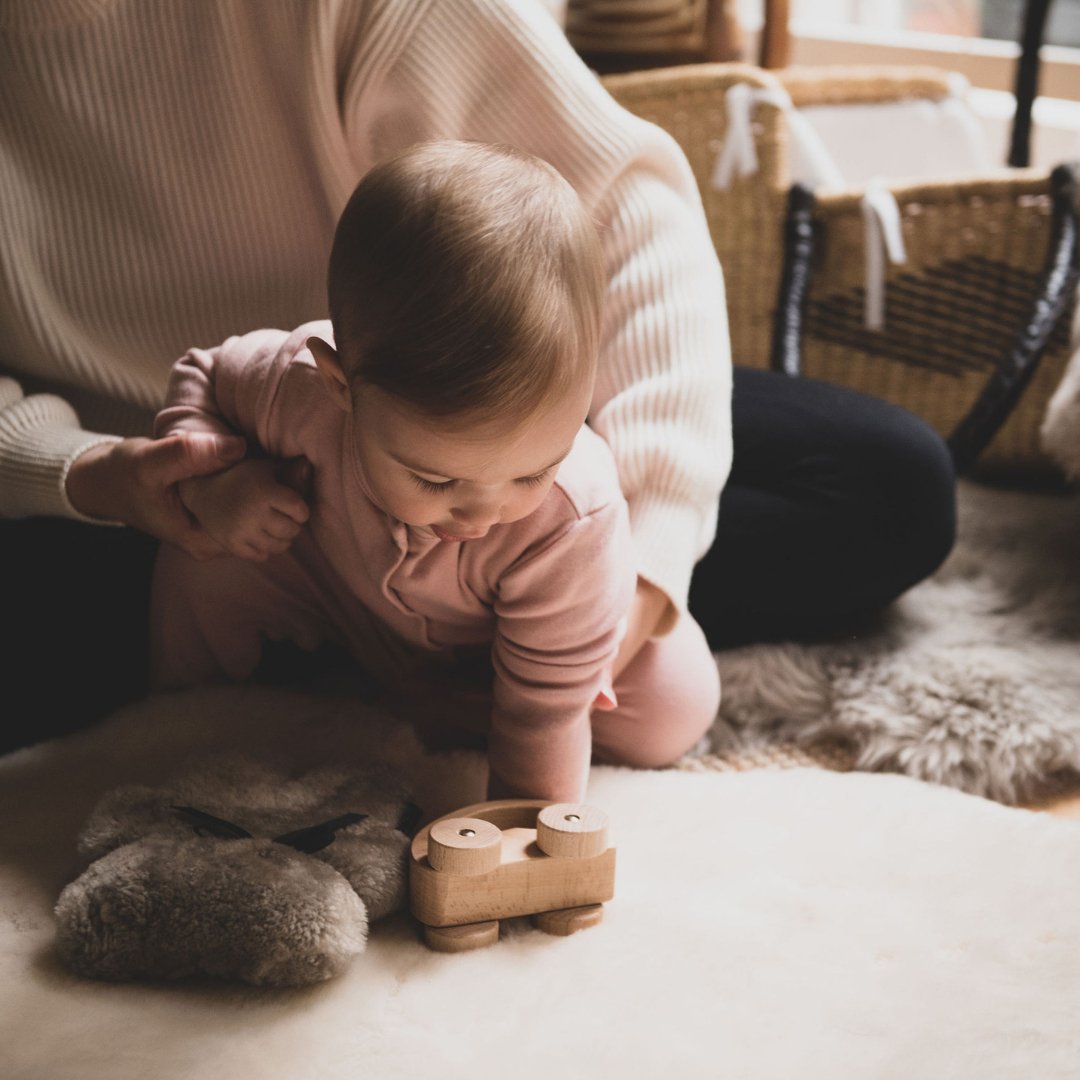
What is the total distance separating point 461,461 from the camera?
0.63m

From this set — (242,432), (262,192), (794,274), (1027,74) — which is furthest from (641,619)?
(1027,74)

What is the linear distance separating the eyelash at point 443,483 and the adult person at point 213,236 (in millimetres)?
219

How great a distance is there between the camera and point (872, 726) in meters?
1.02

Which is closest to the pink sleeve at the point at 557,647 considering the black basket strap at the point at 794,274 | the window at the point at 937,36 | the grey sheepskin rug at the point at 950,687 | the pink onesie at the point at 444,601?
the pink onesie at the point at 444,601

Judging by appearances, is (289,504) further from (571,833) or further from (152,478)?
(571,833)

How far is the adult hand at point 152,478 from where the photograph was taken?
79 cm

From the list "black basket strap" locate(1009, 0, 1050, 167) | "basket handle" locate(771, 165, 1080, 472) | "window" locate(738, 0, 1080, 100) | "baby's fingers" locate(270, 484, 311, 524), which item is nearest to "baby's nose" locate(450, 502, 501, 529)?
"baby's fingers" locate(270, 484, 311, 524)

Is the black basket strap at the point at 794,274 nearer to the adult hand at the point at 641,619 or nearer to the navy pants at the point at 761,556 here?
the navy pants at the point at 761,556

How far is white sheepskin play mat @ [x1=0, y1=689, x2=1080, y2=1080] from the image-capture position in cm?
66

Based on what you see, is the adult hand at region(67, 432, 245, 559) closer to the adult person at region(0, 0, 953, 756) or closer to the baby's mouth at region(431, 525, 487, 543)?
the adult person at region(0, 0, 953, 756)

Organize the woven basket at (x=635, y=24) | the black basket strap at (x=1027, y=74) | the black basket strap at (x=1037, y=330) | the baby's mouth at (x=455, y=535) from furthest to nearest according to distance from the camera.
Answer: the woven basket at (x=635, y=24) → the black basket strap at (x=1027, y=74) → the black basket strap at (x=1037, y=330) → the baby's mouth at (x=455, y=535)

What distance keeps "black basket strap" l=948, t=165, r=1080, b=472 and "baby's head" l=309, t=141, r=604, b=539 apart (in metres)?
0.91

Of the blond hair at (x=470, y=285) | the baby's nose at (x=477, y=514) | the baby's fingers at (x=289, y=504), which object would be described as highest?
the blond hair at (x=470, y=285)

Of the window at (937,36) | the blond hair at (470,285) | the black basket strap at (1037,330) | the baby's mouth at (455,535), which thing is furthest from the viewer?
the window at (937,36)
